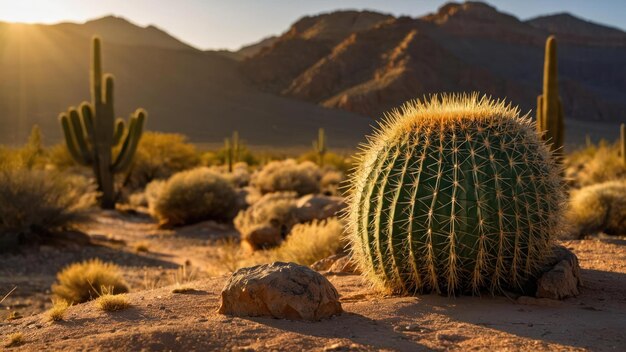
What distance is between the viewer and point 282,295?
5.12 m

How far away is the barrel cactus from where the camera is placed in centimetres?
546

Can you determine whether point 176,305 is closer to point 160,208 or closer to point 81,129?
point 160,208

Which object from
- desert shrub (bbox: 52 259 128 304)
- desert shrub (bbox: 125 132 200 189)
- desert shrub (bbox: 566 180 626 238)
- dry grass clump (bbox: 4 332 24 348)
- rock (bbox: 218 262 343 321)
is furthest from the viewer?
desert shrub (bbox: 125 132 200 189)

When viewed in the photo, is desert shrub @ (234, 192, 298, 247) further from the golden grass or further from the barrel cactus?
the barrel cactus

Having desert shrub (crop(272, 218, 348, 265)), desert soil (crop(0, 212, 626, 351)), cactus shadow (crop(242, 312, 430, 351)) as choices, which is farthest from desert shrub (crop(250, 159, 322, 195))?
cactus shadow (crop(242, 312, 430, 351))

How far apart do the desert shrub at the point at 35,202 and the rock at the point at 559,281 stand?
10370 millimetres

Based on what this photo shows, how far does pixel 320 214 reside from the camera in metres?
15.1

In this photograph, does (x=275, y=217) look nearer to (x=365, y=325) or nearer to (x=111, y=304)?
(x=111, y=304)

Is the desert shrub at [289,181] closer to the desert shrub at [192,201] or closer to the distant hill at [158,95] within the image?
the desert shrub at [192,201]

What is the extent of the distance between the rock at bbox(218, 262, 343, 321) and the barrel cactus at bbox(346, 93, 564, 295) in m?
0.82

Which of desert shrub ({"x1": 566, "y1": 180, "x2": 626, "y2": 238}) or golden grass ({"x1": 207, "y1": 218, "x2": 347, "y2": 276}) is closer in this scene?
golden grass ({"x1": 207, "y1": 218, "x2": 347, "y2": 276})

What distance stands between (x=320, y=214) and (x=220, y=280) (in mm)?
7755

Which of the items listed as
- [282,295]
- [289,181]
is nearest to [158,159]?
[289,181]

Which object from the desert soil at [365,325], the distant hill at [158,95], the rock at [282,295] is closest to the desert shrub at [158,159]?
the desert soil at [365,325]
